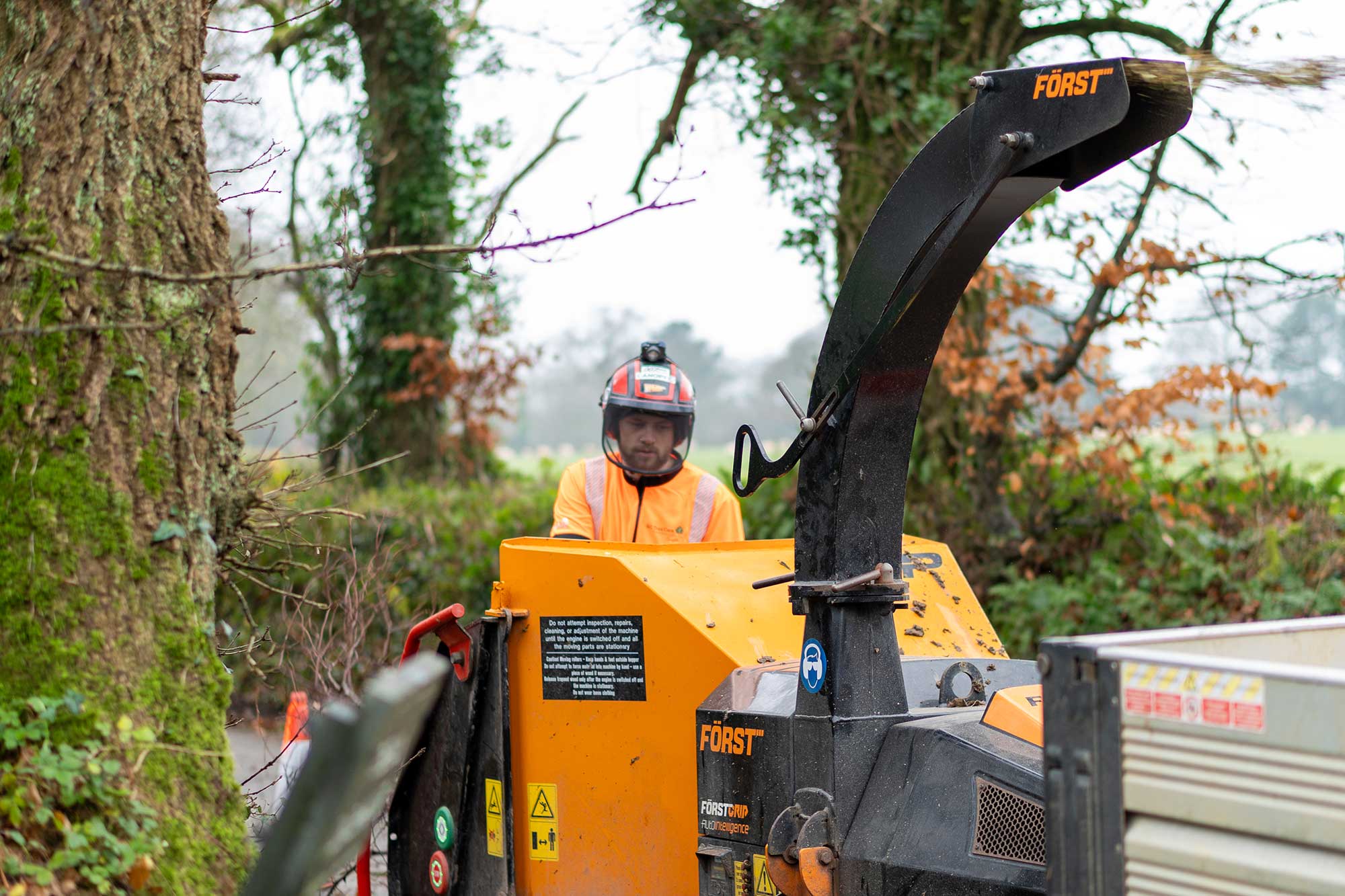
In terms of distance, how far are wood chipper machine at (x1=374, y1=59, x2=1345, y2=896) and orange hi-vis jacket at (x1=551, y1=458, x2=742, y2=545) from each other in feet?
3.71

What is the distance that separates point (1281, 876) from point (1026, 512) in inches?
299

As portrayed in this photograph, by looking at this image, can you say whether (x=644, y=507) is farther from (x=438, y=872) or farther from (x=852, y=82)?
(x=852, y=82)

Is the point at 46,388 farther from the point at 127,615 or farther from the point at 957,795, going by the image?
the point at 957,795

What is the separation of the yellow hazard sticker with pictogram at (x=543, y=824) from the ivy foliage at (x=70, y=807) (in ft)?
5.26

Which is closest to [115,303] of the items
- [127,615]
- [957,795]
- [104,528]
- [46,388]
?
[46,388]

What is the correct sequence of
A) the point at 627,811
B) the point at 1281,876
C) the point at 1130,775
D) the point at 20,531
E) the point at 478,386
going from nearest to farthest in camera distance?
the point at 1281,876 < the point at 1130,775 < the point at 20,531 < the point at 627,811 < the point at 478,386

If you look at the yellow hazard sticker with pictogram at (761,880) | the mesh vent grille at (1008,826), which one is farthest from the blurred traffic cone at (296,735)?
the mesh vent grille at (1008,826)

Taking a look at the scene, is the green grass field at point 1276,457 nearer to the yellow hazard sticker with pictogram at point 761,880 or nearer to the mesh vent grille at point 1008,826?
the yellow hazard sticker with pictogram at point 761,880

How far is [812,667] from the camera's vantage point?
363cm

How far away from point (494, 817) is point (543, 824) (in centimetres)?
22

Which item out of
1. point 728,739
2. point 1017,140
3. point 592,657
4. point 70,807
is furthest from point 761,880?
point 1017,140

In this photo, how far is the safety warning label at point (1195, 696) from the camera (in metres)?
2.29

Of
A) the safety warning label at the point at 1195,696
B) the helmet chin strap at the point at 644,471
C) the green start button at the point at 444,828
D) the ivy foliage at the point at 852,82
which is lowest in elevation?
the green start button at the point at 444,828

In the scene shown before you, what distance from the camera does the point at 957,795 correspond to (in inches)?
132
